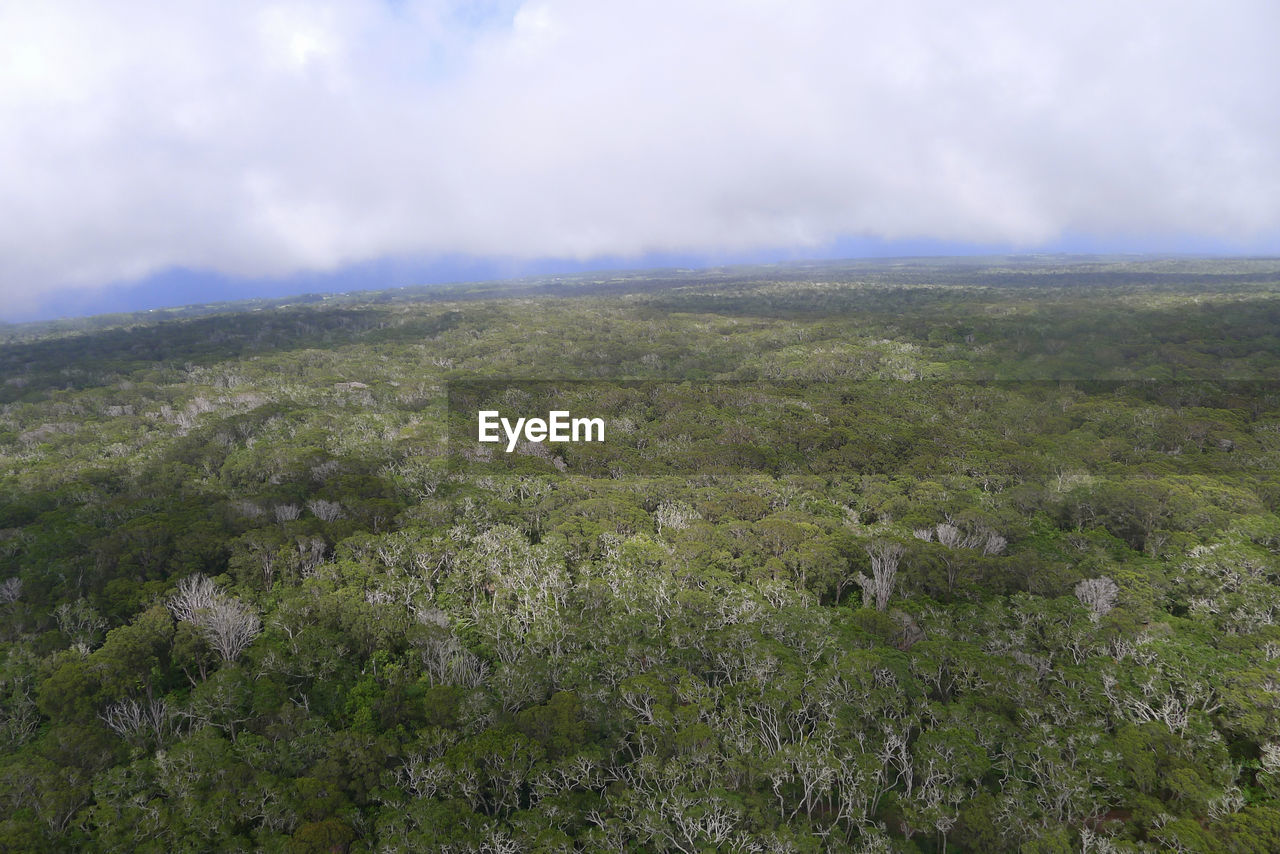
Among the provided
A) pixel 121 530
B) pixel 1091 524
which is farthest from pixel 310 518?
pixel 1091 524

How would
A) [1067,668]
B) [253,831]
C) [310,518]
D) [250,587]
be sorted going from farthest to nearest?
[310,518], [250,587], [1067,668], [253,831]

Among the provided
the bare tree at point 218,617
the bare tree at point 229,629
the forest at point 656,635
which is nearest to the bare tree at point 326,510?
the forest at point 656,635

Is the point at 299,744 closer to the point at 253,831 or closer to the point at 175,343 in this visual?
the point at 253,831

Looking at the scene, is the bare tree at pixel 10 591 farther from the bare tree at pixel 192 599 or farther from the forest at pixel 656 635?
the bare tree at pixel 192 599

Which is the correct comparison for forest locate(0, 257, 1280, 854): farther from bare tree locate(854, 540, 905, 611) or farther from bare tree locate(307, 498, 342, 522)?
bare tree locate(307, 498, 342, 522)

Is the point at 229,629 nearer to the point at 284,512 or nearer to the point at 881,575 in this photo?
the point at 284,512
